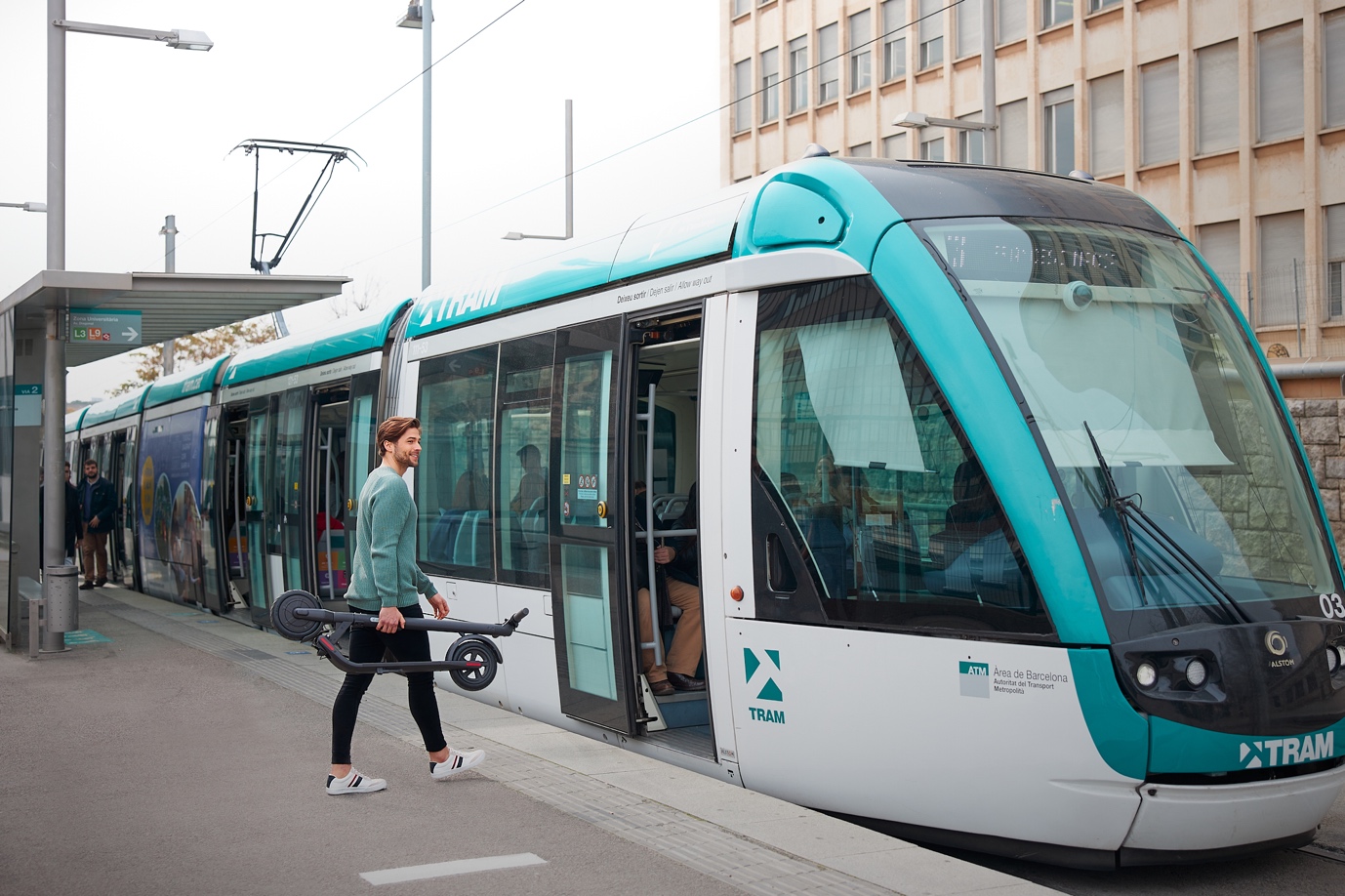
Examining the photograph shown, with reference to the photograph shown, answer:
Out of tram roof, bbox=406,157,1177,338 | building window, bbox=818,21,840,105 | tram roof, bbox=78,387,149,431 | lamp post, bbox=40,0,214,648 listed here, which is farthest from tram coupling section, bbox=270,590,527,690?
building window, bbox=818,21,840,105

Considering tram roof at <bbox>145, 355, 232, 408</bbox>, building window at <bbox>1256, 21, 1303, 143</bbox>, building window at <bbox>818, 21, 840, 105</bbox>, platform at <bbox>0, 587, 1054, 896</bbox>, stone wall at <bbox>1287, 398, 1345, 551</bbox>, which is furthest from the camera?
building window at <bbox>818, 21, 840, 105</bbox>

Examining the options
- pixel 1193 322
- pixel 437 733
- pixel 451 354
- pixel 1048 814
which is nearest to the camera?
pixel 1048 814

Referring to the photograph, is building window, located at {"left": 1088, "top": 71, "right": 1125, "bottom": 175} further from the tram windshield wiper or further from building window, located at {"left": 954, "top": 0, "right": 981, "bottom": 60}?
the tram windshield wiper

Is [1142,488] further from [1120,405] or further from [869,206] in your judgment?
[869,206]

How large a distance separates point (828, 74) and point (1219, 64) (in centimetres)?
1278

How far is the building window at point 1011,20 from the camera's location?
32844 millimetres

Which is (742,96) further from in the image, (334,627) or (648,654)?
(334,627)

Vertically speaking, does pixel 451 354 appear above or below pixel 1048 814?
above

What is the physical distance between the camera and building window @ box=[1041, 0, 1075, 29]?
31.7 meters

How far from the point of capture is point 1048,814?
5355mm

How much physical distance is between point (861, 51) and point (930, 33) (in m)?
2.38

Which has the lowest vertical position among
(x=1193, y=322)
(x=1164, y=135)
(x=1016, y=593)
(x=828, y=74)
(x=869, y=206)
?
(x=1016, y=593)

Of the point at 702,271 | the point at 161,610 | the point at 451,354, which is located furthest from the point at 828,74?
the point at 702,271

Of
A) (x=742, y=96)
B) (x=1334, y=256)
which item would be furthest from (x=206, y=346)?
(x=1334, y=256)
